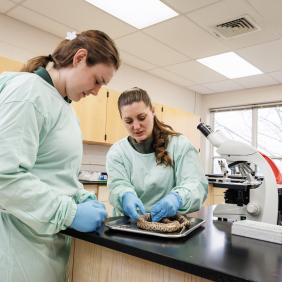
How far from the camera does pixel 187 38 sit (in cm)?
335

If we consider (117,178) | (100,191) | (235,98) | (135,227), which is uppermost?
(235,98)

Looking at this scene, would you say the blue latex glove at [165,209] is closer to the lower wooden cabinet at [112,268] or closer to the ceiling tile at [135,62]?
the lower wooden cabinet at [112,268]

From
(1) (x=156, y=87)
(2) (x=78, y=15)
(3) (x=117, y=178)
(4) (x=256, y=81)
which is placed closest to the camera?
(3) (x=117, y=178)

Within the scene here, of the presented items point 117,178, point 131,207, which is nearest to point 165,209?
point 131,207

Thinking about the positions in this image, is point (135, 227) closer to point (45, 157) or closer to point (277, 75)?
point (45, 157)

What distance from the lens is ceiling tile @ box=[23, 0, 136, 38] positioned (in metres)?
2.79

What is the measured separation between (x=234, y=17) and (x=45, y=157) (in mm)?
2516

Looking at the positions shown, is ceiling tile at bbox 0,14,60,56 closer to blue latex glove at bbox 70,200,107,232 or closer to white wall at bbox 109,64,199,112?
white wall at bbox 109,64,199,112

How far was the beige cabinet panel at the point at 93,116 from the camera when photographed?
11.1 feet

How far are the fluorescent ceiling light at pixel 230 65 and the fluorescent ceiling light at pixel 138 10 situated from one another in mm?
1223

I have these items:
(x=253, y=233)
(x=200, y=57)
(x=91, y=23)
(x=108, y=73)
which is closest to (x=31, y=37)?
(x=91, y=23)

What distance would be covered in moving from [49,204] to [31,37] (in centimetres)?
298

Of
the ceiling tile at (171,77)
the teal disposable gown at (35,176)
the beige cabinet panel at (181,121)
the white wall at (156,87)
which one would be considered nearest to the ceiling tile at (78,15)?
the white wall at (156,87)

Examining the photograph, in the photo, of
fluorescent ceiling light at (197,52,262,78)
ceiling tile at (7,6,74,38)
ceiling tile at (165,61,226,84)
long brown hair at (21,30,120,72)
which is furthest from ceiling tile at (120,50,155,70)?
long brown hair at (21,30,120,72)
